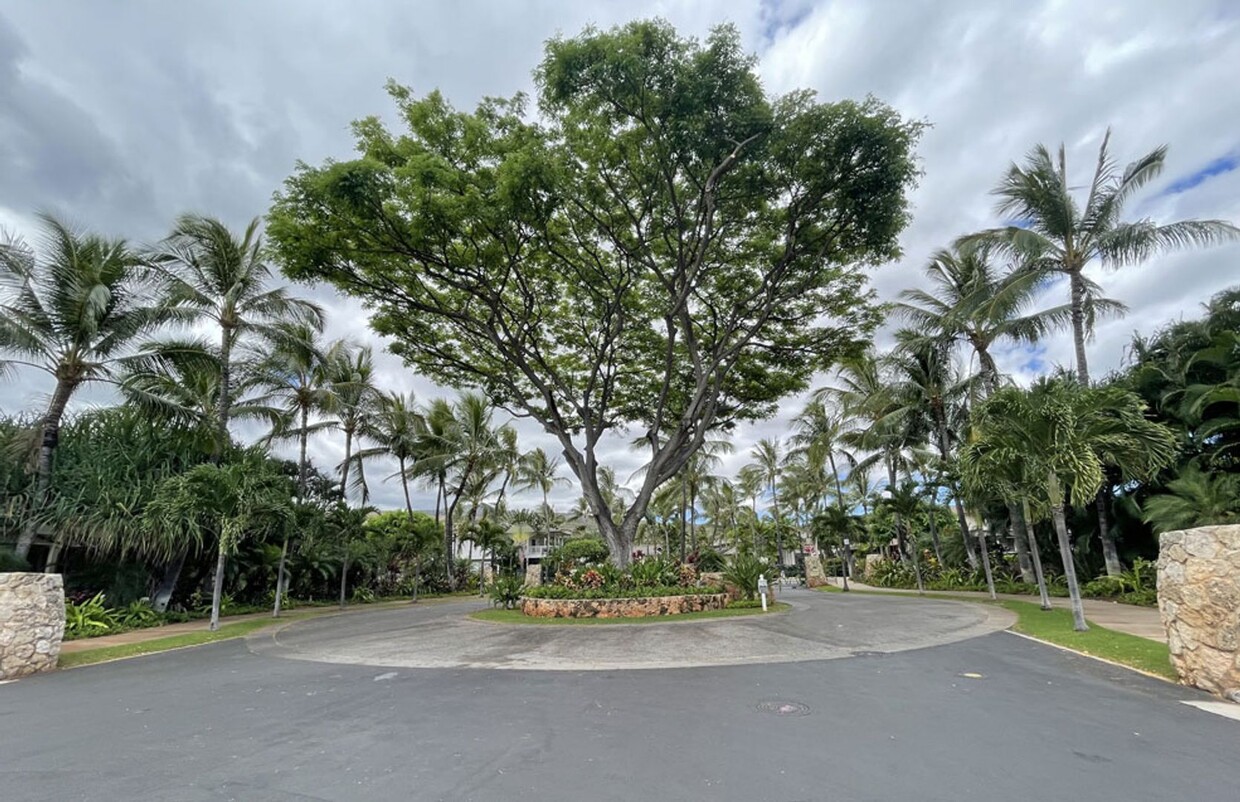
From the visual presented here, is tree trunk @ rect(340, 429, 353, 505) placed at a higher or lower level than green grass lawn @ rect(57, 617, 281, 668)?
higher

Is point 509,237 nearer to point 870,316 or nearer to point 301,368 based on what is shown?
point 870,316

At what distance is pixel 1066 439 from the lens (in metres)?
10.8

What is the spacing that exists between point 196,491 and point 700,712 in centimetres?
1449

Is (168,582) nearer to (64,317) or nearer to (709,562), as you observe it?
(64,317)

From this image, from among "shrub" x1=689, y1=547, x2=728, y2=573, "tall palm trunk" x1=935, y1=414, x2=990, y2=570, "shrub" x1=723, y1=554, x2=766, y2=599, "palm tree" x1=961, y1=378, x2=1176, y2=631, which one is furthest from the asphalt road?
"tall palm trunk" x1=935, y1=414, x2=990, y2=570

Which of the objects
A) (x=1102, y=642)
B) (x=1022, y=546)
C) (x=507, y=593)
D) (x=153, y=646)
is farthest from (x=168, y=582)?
(x=1022, y=546)

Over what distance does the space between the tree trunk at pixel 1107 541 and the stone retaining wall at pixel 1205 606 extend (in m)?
12.9

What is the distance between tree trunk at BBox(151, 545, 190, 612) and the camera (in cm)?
1689

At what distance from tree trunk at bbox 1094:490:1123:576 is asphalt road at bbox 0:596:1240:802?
1225 centimetres

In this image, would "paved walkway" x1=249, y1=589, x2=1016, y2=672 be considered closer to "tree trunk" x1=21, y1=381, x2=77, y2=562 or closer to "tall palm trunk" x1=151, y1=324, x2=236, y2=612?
"tall palm trunk" x1=151, y1=324, x2=236, y2=612

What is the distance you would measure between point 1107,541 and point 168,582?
2813 cm

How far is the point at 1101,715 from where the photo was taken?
5.45m

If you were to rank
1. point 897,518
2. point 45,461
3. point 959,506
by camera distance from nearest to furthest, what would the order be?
point 45,461 → point 959,506 → point 897,518

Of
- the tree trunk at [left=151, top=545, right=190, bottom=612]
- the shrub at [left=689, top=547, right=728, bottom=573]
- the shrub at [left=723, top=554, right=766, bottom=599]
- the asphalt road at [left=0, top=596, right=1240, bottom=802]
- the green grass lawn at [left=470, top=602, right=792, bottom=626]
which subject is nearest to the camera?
the asphalt road at [left=0, top=596, right=1240, bottom=802]
